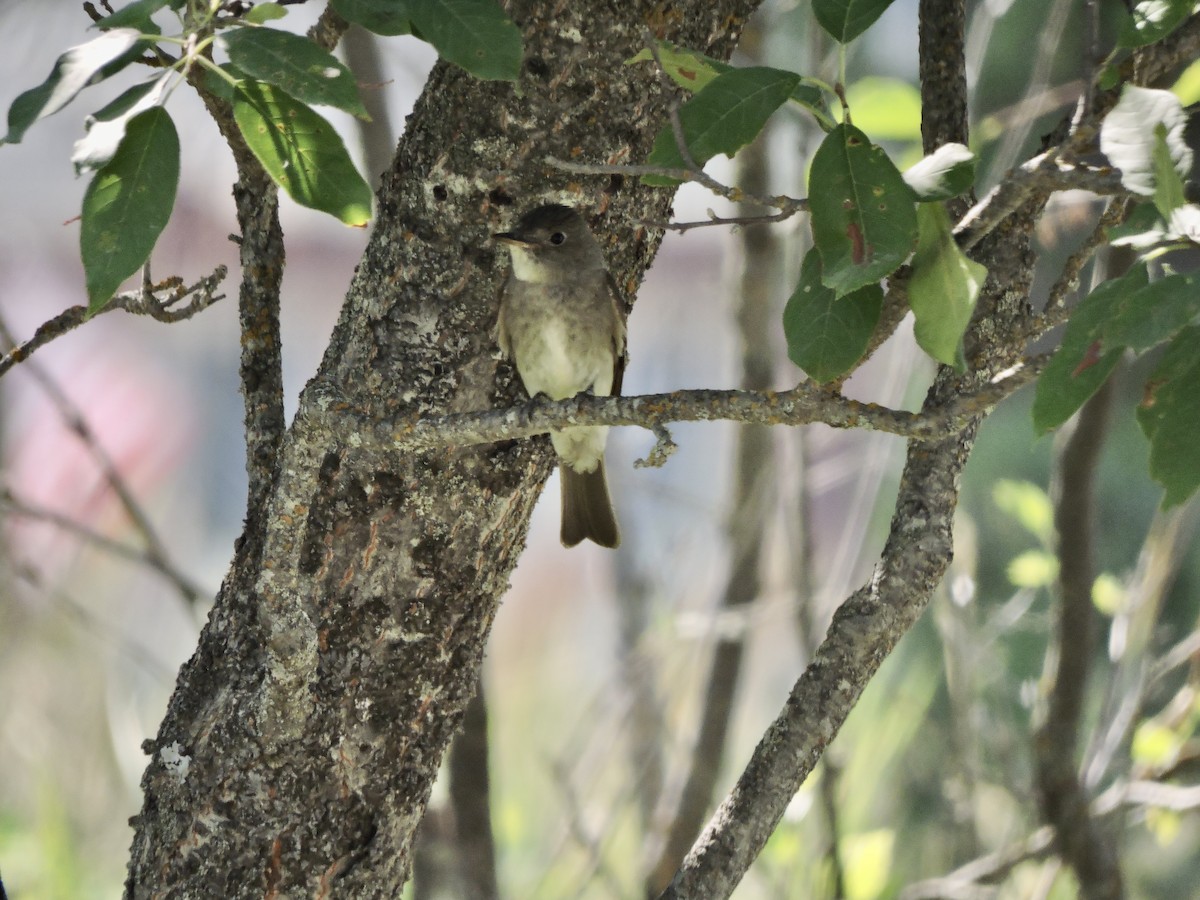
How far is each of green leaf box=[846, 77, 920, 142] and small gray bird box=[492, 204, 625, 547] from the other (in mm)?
648

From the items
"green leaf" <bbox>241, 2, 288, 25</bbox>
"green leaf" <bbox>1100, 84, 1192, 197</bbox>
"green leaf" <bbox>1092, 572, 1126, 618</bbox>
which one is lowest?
"green leaf" <bbox>1100, 84, 1192, 197</bbox>

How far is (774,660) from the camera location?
7242 millimetres

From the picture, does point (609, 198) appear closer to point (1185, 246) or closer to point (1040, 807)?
point (1185, 246)

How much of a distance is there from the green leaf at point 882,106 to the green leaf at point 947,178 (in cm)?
134

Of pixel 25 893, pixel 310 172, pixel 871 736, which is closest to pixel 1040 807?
pixel 871 736

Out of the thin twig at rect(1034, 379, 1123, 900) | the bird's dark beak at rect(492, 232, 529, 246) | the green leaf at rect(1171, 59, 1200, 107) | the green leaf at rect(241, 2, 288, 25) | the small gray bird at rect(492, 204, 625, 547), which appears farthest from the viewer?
the thin twig at rect(1034, 379, 1123, 900)

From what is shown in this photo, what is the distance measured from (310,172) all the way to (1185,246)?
35.9 inches

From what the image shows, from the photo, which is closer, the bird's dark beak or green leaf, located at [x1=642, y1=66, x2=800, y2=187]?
green leaf, located at [x1=642, y1=66, x2=800, y2=187]

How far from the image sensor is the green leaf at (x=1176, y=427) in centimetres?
119

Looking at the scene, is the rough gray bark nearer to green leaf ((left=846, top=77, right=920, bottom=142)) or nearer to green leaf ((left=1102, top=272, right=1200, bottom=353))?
green leaf ((left=846, top=77, right=920, bottom=142))

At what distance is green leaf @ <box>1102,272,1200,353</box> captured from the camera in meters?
1.10

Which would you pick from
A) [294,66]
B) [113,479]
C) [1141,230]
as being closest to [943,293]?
[1141,230]

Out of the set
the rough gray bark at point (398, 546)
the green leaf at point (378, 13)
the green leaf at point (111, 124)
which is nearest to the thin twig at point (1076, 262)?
the rough gray bark at point (398, 546)

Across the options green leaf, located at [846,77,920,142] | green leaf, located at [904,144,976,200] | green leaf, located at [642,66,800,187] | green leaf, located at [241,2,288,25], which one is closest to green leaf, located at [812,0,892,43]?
green leaf, located at [642,66,800,187]
